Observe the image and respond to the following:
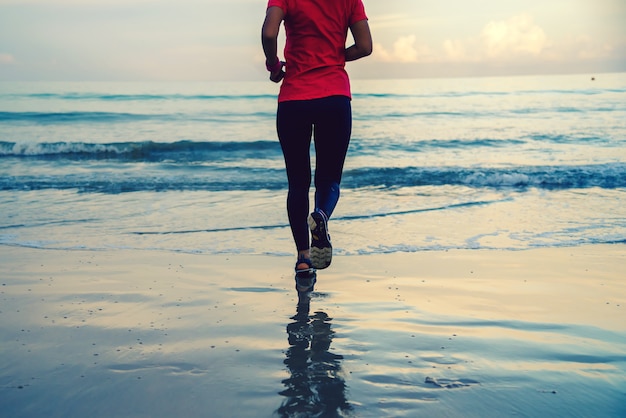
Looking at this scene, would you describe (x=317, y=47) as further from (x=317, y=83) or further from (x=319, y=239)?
(x=319, y=239)

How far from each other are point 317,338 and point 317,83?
1559 mm

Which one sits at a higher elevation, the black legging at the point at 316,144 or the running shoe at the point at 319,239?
the black legging at the point at 316,144

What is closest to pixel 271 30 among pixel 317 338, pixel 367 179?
pixel 317 338

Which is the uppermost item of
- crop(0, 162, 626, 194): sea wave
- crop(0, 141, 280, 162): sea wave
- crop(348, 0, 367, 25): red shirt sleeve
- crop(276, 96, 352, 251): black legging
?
crop(348, 0, 367, 25): red shirt sleeve

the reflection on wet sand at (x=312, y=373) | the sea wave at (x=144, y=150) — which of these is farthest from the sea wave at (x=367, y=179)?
the reflection on wet sand at (x=312, y=373)

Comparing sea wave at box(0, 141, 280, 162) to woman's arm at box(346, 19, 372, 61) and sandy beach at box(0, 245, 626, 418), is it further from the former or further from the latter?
woman's arm at box(346, 19, 372, 61)

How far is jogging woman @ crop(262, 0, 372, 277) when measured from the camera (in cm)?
388

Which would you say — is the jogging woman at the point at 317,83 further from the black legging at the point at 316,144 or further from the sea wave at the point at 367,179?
the sea wave at the point at 367,179

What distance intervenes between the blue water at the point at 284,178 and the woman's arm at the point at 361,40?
5.48 feet

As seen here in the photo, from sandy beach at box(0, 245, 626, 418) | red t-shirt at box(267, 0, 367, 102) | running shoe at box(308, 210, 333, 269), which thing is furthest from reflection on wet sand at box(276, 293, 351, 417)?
red t-shirt at box(267, 0, 367, 102)

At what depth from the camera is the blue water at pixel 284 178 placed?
5.90 m

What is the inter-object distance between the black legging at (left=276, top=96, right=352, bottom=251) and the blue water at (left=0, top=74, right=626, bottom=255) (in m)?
1.07

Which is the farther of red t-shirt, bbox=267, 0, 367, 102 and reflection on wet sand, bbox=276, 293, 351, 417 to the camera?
red t-shirt, bbox=267, 0, 367, 102

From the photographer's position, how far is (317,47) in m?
3.96
